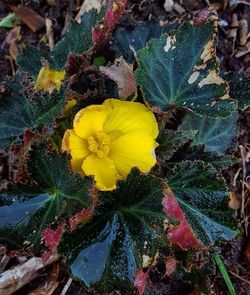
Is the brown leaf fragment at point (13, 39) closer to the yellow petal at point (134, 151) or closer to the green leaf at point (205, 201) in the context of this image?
the yellow petal at point (134, 151)

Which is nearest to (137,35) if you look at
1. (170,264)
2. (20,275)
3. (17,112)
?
(17,112)

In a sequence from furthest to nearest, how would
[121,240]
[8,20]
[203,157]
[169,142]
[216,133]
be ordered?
[8,20] → [216,133] → [203,157] → [169,142] → [121,240]

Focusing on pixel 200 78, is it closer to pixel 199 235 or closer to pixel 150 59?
pixel 150 59

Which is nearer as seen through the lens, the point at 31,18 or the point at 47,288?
the point at 47,288

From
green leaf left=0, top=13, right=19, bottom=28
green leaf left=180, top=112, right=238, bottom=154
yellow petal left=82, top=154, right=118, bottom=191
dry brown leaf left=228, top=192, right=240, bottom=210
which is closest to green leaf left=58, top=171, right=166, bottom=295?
yellow petal left=82, top=154, right=118, bottom=191

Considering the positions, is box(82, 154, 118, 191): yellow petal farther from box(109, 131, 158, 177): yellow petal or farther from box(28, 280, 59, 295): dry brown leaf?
box(28, 280, 59, 295): dry brown leaf

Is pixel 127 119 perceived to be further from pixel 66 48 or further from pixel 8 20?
pixel 8 20

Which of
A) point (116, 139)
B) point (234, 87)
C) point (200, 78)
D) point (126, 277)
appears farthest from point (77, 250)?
point (234, 87)
